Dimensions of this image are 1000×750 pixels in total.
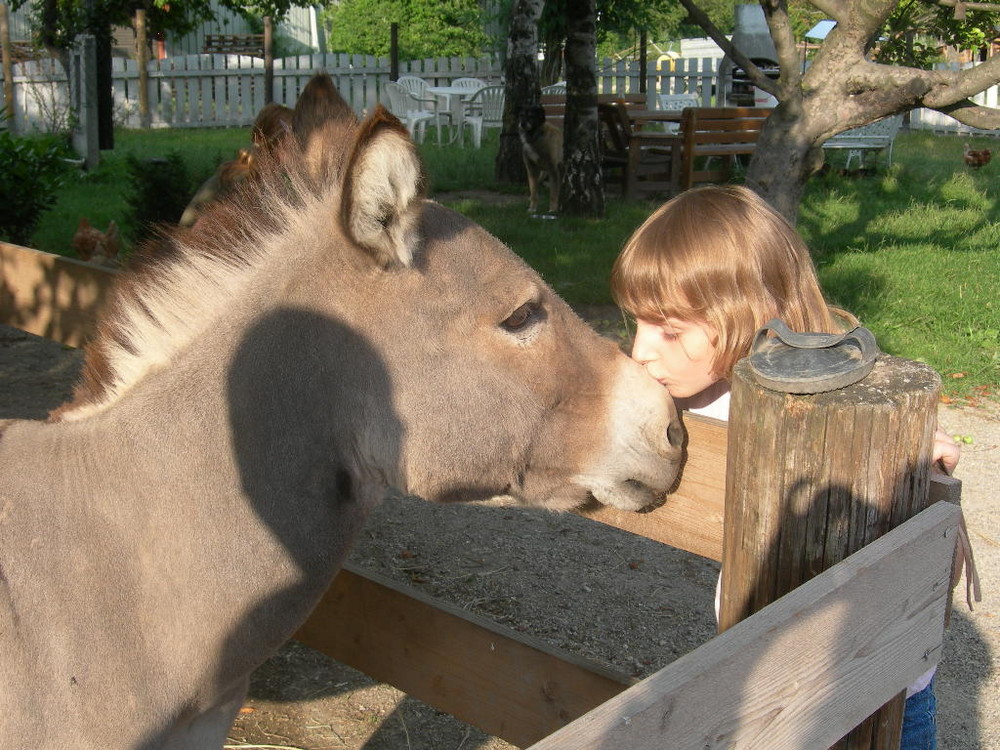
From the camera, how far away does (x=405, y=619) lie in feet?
8.46

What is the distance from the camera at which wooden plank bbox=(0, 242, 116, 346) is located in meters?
3.54

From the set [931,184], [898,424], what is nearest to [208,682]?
[898,424]

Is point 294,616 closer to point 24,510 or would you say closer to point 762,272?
point 24,510

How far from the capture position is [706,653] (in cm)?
124

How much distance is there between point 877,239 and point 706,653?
33.5 ft

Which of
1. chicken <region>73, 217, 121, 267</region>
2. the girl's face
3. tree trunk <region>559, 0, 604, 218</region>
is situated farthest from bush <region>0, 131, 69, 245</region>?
the girl's face

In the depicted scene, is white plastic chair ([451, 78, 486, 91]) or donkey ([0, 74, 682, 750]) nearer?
donkey ([0, 74, 682, 750])

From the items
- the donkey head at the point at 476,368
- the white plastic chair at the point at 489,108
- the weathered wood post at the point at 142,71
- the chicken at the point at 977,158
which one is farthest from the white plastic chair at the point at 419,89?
the donkey head at the point at 476,368

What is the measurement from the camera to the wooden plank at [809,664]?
1.15 meters

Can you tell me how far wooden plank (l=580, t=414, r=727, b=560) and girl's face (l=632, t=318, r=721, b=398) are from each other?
32cm

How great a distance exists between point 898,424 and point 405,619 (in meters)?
1.50

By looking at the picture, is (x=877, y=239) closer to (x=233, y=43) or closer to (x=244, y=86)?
(x=244, y=86)

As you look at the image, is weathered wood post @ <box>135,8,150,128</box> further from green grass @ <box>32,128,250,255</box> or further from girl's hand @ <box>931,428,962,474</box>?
girl's hand @ <box>931,428,962,474</box>

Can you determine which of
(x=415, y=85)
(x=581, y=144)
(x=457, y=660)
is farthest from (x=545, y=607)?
(x=415, y=85)
